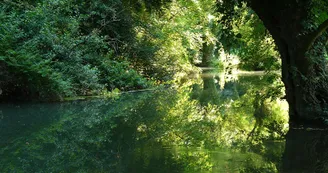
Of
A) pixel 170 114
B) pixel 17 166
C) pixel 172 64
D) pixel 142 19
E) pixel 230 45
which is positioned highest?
pixel 142 19

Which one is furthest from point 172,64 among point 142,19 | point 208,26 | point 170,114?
point 170,114

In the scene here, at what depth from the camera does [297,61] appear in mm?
7617

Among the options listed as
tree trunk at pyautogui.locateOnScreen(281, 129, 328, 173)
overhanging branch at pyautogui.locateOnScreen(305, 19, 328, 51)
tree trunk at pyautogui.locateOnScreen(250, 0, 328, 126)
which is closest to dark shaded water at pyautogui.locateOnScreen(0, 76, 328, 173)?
tree trunk at pyautogui.locateOnScreen(281, 129, 328, 173)

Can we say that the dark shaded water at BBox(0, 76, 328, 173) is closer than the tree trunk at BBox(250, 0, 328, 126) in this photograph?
Yes

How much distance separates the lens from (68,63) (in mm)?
13602

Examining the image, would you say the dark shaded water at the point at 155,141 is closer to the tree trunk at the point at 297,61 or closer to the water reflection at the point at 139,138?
the water reflection at the point at 139,138

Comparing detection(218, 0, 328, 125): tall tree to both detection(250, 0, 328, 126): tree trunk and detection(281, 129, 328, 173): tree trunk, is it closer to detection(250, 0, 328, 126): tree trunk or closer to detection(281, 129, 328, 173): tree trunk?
detection(250, 0, 328, 126): tree trunk

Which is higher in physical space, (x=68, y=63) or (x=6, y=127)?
(x=68, y=63)

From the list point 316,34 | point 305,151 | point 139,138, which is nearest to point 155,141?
point 139,138

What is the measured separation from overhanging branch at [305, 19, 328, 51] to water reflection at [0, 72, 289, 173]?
5.60 feet

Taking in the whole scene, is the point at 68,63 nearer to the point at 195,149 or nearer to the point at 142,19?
the point at 142,19

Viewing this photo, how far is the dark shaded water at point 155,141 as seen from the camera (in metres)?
5.07

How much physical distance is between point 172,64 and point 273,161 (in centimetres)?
1601

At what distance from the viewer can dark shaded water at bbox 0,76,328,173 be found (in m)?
5.07
